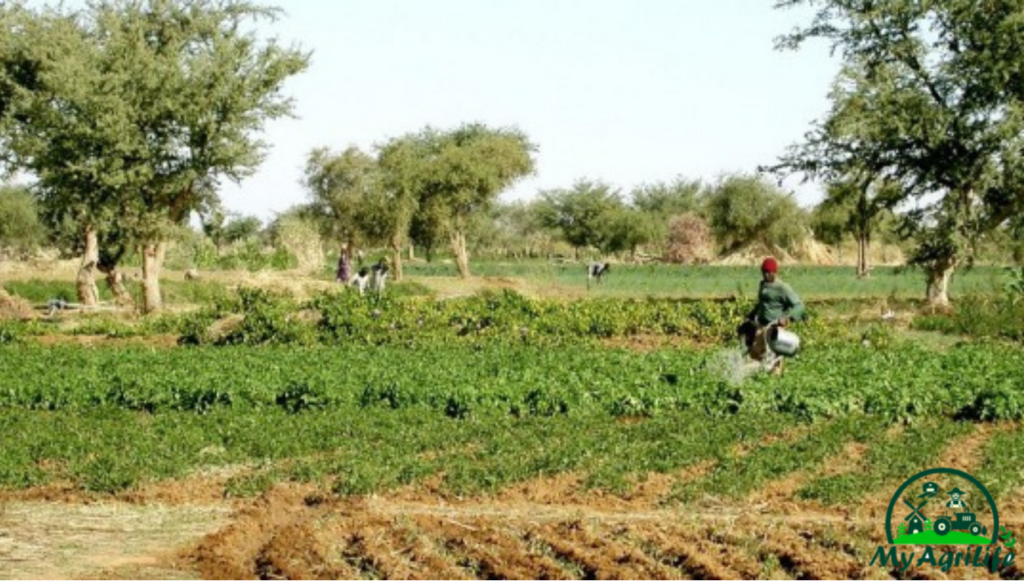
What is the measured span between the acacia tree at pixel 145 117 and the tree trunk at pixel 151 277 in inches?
1.4

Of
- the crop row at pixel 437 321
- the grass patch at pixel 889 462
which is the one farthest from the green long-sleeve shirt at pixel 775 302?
the crop row at pixel 437 321

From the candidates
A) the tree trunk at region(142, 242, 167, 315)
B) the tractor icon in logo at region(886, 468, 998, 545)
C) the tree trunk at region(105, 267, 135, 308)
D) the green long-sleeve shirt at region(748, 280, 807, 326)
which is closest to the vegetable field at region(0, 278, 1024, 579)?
the tractor icon in logo at region(886, 468, 998, 545)

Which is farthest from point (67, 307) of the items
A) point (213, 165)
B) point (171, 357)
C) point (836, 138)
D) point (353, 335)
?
point (836, 138)

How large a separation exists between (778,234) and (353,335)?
7380 centimetres

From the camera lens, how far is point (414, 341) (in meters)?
26.6

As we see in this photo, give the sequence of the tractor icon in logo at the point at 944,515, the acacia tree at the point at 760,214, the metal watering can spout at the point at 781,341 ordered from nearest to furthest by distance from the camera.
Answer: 1. the tractor icon in logo at the point at 944,515
2. the metal watering can spout at the point at 781,341
3. the acacia tree at the point at 760,214

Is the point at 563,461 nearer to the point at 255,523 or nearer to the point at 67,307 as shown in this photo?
the point at 255,523

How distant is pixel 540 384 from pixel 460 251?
44.1 metres

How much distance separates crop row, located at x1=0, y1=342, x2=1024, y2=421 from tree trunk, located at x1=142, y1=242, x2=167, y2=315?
13664 millimetres

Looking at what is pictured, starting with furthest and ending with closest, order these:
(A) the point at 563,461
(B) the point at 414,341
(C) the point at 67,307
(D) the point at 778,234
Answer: (D) the point at 778,234 < (C) the point at 67,307 < (B) the point at 414,341 < (A) the point at 563,461

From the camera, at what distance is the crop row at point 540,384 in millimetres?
16688

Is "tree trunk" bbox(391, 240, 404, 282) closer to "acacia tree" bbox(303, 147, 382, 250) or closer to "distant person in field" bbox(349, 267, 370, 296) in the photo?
"acacia tree" bbox(303, 147, 382, 250)

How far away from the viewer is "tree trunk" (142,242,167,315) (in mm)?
36031

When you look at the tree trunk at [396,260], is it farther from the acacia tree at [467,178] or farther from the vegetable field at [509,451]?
the vegetable field at [509,451]
